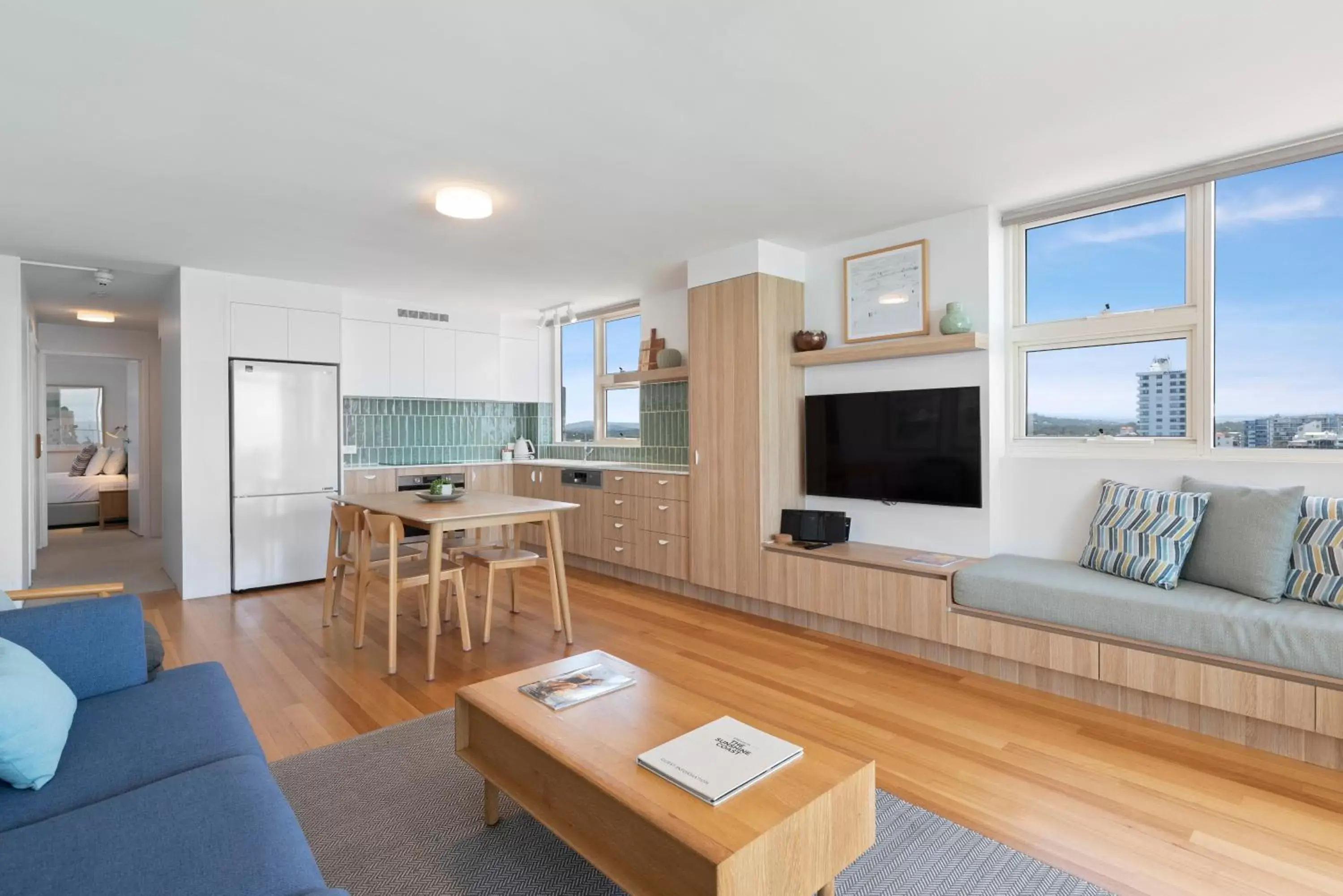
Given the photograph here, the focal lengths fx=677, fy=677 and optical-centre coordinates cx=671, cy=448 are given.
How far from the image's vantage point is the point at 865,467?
13.7 ft

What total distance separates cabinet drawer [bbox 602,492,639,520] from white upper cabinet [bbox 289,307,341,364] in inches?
98.6

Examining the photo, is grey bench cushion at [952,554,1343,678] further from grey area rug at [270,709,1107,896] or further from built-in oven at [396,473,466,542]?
built-in oven at [396,473,466,542]

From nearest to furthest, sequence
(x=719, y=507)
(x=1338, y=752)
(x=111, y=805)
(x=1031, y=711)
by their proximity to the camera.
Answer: (x=111, y=805) < (x=1338, y=752) < (x=1031, y=711) < (x=719, y=507)

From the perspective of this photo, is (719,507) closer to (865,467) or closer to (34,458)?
Result: (865,467)

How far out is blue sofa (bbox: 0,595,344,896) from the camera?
1.19 metres

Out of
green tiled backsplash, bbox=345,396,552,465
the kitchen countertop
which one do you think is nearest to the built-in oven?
the kitchen countertop

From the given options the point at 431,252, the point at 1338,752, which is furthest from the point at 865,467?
the point at 431,252

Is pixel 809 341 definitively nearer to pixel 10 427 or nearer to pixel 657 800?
pixel 657 800

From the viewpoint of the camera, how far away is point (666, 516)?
5.06m

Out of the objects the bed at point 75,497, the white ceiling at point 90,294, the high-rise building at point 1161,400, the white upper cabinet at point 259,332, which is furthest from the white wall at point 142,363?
the high-rise building at point 1161,400

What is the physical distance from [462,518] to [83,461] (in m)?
9.10

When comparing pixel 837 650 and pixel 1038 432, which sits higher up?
pixel 1038 432

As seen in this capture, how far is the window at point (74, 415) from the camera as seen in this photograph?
9477 millimetres

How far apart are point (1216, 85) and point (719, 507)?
3203mm
